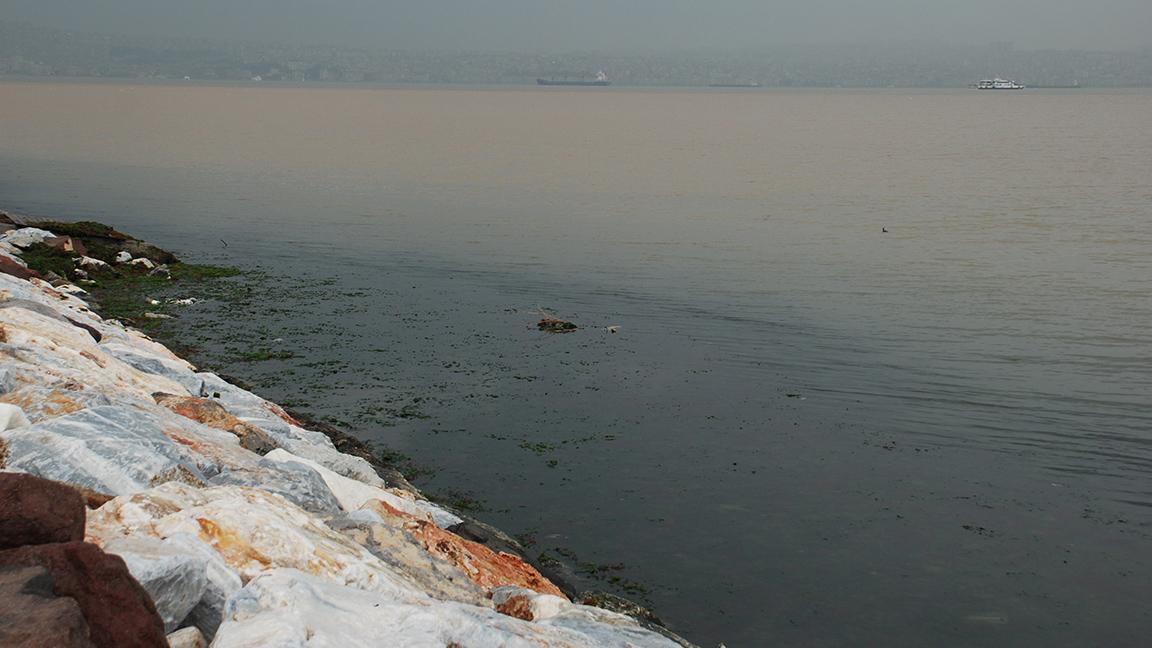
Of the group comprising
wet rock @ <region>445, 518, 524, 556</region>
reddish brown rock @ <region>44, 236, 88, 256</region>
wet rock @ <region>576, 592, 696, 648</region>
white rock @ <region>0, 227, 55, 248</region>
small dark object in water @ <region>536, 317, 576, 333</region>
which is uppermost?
white rock @ <region>0, 227, 55, 248</region>

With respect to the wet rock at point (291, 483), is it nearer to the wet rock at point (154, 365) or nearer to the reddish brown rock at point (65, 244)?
the wet rock at point (154, 365)

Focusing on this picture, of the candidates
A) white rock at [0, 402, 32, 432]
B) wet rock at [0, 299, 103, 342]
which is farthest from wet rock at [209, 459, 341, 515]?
wet rock at [0, 299, 103, 342]

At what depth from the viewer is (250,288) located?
31359 millimetres

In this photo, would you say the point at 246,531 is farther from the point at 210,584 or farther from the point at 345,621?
the point at 345,621

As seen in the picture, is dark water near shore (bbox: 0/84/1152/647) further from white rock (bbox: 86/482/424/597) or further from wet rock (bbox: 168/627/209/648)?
wet rock (bbox: 168/627/209/648)

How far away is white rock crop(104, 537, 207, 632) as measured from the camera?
6707 mm

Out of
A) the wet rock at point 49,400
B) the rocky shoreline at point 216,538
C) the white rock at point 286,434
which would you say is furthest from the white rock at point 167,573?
the white rock at point 286,434

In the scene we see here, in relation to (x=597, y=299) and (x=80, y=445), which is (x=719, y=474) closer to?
(x=80, y=445)

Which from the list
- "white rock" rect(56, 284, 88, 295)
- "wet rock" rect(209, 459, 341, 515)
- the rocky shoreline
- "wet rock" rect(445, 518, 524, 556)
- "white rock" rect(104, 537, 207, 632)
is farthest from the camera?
"white rock" rect(56, 284, 88, 295)

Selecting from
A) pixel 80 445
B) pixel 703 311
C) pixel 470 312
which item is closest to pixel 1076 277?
pixel 703 311

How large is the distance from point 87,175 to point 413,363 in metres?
50.2

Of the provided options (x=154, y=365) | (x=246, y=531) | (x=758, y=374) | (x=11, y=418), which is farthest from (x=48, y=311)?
(x=758, y=374)

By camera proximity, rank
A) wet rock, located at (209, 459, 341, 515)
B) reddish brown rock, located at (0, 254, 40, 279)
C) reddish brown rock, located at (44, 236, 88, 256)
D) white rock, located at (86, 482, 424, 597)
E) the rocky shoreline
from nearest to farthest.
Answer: the rocky shoreline → white rock, located at (86, 482, 424, 597) → wet rock, located at (209, 459, 341, 515) → reddish brown rock, located at (0, 254, 40, 279) → reddish brown rock, located at (44, 236, 88, 256)

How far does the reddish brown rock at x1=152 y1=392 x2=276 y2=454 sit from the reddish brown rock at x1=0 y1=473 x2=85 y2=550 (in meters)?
5.69
